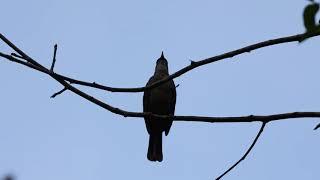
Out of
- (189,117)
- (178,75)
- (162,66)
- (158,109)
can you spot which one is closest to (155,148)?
(158,109)

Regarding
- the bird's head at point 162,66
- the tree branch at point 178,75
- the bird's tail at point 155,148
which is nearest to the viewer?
the tree branch at point 178,75

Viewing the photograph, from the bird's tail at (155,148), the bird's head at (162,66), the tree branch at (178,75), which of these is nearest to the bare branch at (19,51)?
the tree branch at (178,75)

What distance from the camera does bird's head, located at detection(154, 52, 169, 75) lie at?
8.01m

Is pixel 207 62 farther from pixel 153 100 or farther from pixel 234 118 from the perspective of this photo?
pixel 153 100

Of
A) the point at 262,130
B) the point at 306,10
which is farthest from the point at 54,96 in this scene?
the point at 306,10

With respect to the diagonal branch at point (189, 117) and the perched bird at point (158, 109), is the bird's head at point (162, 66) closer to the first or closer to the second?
the perched bird at point (158, 109)

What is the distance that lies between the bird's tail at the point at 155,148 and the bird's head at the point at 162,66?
1069mm

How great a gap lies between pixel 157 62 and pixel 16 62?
618cm

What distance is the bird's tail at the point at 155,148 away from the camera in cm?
721

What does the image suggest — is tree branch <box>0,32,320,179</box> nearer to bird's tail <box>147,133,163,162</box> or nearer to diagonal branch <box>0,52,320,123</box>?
diagonal branch <box>0,52,320,123</box>

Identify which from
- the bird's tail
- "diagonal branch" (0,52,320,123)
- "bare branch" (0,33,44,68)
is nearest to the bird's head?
the bird's tail

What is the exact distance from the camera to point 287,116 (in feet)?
7.09

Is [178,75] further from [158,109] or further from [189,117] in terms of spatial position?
[158,109]

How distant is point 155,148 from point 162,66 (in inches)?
58.5
